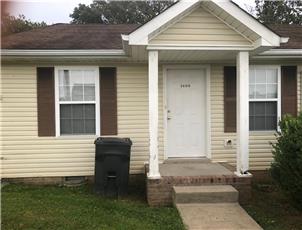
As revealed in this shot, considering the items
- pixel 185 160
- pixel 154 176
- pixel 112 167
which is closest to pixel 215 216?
pixel 154 176

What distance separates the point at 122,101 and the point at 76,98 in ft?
3.26

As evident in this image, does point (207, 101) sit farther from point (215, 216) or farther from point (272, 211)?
point (215, 216)

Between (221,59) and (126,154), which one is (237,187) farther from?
(221,59)

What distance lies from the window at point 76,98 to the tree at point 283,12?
73.1 ft

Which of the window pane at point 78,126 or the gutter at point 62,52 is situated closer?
the gutter at point 62,52

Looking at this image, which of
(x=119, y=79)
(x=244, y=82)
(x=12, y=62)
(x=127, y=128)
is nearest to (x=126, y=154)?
(x=127, y=128)

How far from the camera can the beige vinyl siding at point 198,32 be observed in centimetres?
705

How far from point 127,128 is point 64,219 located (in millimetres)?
3223

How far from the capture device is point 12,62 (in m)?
8.52

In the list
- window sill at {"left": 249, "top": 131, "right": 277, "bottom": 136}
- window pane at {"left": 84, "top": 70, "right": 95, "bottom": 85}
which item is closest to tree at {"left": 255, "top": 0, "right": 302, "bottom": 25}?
window sill at {"left": 249, "top": 131, "right": 277, "bottom": 136}

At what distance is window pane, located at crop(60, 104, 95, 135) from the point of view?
868 centimetres

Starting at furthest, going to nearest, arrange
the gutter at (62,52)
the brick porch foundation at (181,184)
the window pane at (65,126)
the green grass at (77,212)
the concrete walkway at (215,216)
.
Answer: the window pane at (65,126) < the gutter at (62,52) < the brick porch foundation at (181,184) < the green grass at (77,212) < the concrete walkway at (215,216)

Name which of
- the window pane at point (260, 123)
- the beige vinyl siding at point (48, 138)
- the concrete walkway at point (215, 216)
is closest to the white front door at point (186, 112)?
the beige vinyl siding at point (48, 138)

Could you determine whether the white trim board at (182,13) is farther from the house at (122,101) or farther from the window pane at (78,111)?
the window pane at (78,111)
